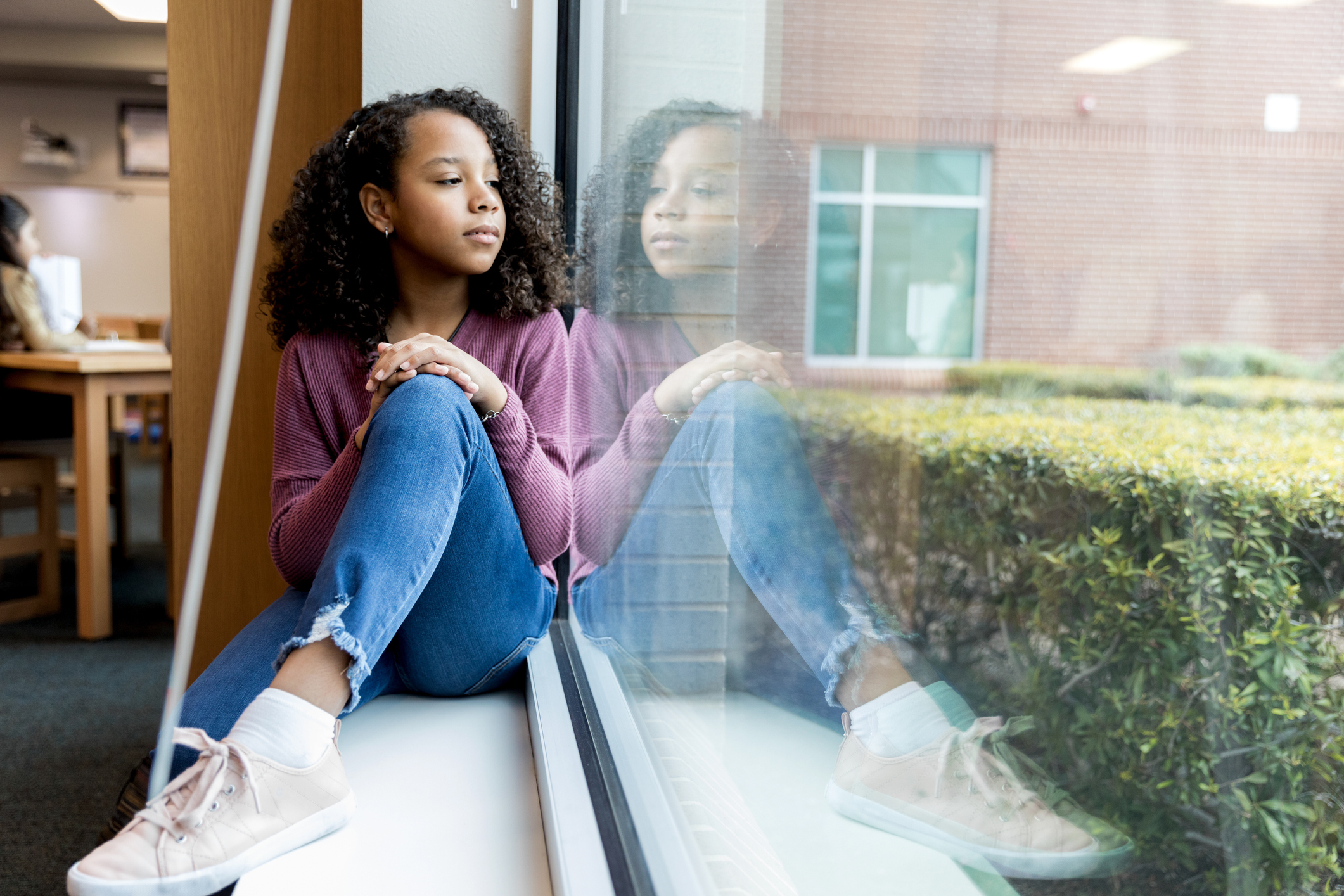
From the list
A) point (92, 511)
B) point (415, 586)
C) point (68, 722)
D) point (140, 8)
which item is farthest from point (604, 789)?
point (140, 8)

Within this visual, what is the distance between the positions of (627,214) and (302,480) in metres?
0.48

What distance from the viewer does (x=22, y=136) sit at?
6840mm

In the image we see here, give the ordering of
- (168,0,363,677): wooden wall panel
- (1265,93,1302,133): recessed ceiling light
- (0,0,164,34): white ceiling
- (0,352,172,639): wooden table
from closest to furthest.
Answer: (1265,93,1302,133): recessed ceiling light < (168,0,363,677): wooden wall panel < (0,352,172,639): wooden table < (0,0,164,34): white ceiling

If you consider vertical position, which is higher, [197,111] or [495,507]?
[197,111]

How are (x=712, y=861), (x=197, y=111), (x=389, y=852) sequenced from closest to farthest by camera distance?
(x=712, y=861)
(x=389, y=852)
(x=197, y=111)

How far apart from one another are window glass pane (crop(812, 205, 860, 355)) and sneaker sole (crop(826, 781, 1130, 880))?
232mm

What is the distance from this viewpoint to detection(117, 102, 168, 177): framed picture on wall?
22.5ft

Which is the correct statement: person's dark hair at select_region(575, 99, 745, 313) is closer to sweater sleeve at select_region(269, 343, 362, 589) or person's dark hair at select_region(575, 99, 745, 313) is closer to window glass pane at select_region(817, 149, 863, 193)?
window glass pane at select_region(817, 149, 863, 193)

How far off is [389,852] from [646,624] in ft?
1.02

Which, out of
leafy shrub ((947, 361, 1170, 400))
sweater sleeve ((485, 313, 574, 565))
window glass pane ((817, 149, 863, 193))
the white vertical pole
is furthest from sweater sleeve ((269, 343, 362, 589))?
leafy shrub ((947, 361, 1170, 400))

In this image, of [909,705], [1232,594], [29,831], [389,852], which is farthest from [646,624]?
[29,831]

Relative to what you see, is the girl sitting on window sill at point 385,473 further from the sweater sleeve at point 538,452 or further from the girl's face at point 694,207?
the girl's face at point 694,207

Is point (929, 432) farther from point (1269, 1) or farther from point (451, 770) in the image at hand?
point (451, 770)

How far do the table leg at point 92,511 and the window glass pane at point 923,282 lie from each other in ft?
7.54
